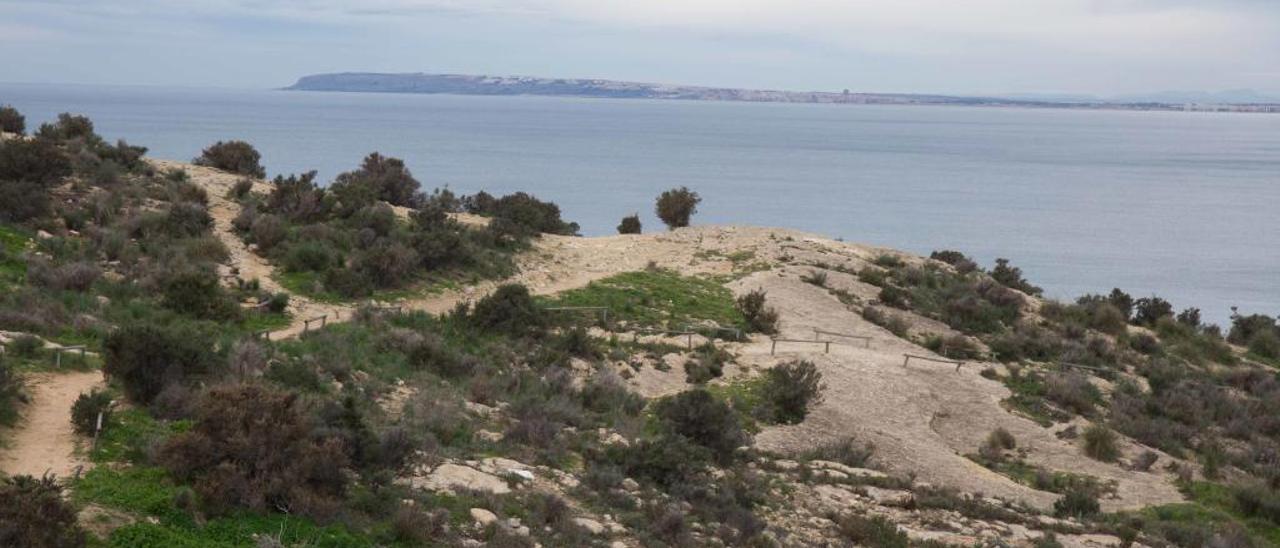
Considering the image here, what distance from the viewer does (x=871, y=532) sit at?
573 inches

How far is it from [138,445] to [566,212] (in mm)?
60725

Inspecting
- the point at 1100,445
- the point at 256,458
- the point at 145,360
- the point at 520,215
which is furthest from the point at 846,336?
the point at 256,458

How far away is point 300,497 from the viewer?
11391 millimetres

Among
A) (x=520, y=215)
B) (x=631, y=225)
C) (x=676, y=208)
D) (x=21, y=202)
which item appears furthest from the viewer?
(x=631, y=225)

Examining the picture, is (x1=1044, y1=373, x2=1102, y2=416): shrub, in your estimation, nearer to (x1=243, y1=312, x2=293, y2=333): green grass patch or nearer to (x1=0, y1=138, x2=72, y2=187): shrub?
(x1=243, y1=312, x2=293, y2=333): green grass patch

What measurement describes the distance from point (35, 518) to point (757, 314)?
1928 centimetres

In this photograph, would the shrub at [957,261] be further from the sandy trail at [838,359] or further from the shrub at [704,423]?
the shrub at [704,423]

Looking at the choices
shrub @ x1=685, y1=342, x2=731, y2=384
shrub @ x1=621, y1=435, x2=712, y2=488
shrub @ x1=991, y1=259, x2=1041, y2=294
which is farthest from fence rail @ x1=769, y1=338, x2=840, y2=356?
shrub @ x1=991, y1=259, x2=1041, y2=294

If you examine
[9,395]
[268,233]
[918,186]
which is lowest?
[918,186]

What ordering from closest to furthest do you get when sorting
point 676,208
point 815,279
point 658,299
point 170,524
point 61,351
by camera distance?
1. point 170,524
2. point 61,351
3. point 658,299
4. point 815,279
5. point 676,208

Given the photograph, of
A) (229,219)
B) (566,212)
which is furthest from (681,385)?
(566,212)

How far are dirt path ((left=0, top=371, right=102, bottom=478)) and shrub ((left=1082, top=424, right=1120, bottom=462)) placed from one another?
1696cm

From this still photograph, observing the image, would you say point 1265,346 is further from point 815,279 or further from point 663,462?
point 663,462

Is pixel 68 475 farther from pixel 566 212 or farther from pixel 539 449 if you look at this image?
pixel 566 212
